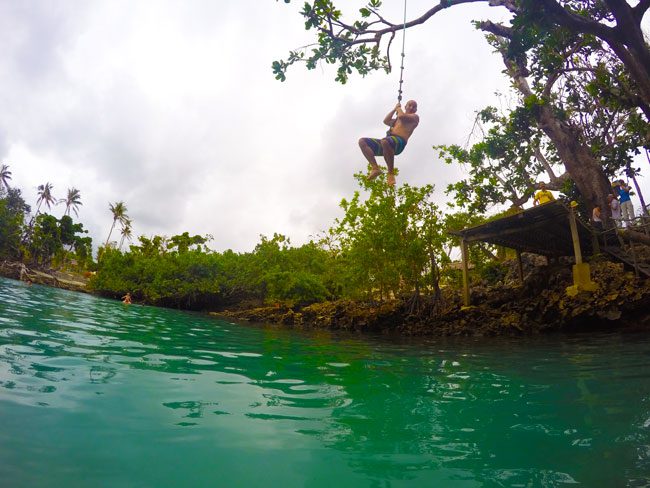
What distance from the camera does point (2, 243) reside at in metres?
29.2

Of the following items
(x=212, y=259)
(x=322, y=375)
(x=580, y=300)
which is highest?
(x=212, y=259)

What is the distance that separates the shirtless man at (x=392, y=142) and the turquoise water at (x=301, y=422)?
9.76 feet

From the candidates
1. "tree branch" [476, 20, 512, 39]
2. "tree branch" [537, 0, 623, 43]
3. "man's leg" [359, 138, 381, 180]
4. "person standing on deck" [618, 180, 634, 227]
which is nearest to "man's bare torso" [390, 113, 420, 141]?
"man's leg" [359, 138, 381, 180]

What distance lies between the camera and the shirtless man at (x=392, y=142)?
5.76 m

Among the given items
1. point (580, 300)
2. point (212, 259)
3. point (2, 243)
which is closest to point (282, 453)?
point (580, 300)

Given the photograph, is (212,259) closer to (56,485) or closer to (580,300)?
(580,300)

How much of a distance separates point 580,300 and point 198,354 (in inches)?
411

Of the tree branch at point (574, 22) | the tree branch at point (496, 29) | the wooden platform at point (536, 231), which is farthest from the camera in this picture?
the wooden platform at point (536, 231)

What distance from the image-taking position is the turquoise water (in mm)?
2123

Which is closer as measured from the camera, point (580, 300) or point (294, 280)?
point (580, 300)

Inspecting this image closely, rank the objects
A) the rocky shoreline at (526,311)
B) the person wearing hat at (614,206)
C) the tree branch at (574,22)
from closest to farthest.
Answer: the tree branch at (574,22), the person wearing hat at (614,206), the rocky shoreline at (526,311)

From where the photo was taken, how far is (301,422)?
292 cm

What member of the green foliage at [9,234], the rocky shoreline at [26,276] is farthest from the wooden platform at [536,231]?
the green foliage at [9,234]

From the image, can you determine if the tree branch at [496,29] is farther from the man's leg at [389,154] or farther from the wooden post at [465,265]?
the wooden post at [465,265]
